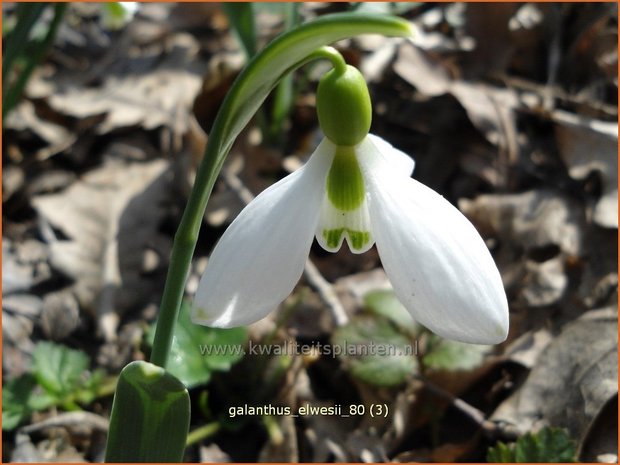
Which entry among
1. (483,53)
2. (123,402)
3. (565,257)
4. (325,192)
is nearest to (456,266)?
(325,192)

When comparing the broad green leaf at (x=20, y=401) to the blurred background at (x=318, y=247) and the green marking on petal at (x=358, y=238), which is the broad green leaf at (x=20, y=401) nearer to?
the blurred background at (x=318, y=247)

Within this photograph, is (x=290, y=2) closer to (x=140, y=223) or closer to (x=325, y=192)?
(x=140, y=223)

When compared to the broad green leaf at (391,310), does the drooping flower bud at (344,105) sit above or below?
above

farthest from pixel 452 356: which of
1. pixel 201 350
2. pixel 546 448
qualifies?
pixel 201 350

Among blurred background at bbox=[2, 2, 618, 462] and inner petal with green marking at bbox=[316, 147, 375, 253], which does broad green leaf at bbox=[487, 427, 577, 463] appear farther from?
inner petal with green marking at bbox=[316, 147, 375, 253]

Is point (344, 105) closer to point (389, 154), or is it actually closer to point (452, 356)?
point (389, 154)

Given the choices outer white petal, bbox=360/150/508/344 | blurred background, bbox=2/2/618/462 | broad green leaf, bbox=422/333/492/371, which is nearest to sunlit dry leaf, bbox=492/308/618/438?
blurred background, bbox=2/2/618/462

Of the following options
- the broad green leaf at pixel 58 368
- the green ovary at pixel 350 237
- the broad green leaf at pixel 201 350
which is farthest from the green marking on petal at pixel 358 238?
the broad green leaf at pixel 58 368
